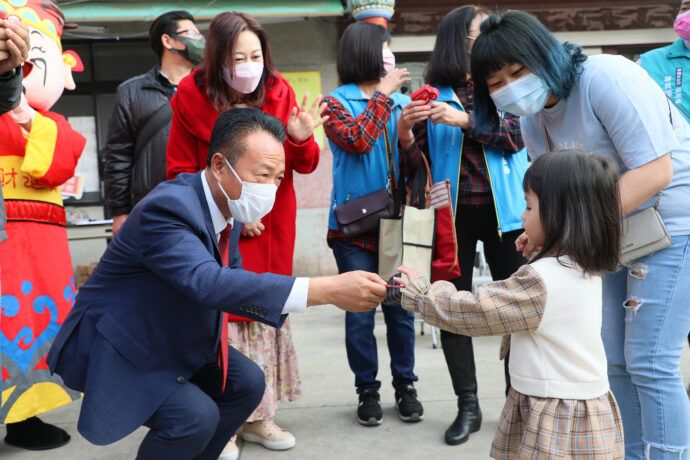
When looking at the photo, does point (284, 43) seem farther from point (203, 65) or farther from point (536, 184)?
point (536, 184)

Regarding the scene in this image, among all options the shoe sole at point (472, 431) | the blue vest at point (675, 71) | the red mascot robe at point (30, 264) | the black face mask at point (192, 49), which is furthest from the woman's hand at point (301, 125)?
the blue vest at point (675, 71)

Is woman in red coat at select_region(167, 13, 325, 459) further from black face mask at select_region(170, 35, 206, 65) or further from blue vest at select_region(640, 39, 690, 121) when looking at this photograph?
blue vest at select_region(640, 39, 690, 121)

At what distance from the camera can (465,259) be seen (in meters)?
3.37

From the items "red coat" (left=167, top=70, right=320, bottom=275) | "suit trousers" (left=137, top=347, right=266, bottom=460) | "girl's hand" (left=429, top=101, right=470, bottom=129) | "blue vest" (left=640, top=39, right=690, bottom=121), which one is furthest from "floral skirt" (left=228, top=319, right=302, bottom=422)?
"blue vest" (left=640, top=39, right=690, bottom=121)

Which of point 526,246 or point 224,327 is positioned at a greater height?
point 526,246

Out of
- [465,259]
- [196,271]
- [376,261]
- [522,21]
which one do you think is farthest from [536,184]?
[376,261]

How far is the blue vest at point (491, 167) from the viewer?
3.23m

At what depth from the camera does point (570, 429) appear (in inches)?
82.6

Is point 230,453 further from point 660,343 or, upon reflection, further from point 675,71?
point 675,71

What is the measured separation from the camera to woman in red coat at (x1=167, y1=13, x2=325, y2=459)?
3.13 metres

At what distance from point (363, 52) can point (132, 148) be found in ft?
3.98

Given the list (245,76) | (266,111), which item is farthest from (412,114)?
(245,76)

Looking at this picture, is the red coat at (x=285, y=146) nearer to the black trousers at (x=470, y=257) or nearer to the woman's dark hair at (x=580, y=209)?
the black trousers at (x=470, y=257)

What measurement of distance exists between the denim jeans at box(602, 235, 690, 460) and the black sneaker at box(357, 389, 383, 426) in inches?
54.2
